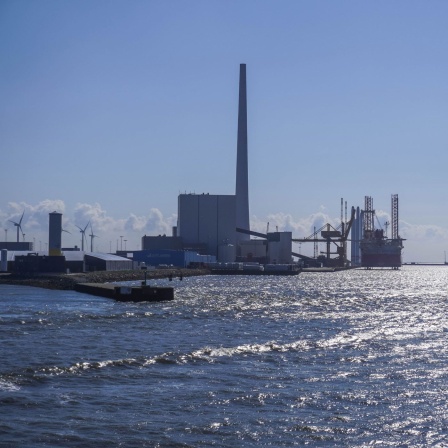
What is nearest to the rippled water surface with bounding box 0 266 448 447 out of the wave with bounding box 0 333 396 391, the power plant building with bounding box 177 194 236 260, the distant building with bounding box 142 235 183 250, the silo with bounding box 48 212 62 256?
the wave with bounding box 0 333 396 391

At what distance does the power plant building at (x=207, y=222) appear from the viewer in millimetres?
127969

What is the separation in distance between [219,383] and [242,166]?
117 m

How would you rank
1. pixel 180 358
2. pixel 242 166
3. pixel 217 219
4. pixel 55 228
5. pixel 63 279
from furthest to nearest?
pixel 242 166, pixel 217 219, pixel 55 228, pixel 63 279, pixel 180 358

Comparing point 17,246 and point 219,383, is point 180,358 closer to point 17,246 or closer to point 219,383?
point 219,383

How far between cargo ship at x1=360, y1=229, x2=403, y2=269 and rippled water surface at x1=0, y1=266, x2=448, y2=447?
16005 cm

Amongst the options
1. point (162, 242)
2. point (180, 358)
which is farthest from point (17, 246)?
point (180, 358)

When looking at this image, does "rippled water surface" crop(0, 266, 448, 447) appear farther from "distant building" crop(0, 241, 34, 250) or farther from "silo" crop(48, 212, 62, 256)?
"distant building" crop(0, 241, 34, 250)

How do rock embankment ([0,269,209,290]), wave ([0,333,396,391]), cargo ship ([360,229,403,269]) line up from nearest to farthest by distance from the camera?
wave ([0,333,396,391]) < rock embankment ([0,269,209,290]) < cargo ship ([360,229,403,269])

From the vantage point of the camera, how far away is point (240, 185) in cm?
13538

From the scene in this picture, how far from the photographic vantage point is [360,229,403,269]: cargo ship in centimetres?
19250

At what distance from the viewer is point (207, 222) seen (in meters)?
130

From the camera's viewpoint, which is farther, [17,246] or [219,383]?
[17,246]

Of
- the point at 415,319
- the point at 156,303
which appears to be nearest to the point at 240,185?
the point at 156,303

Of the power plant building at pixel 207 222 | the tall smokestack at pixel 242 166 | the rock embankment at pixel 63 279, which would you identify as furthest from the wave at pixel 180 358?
the tall smokestack at pixel 242 166
